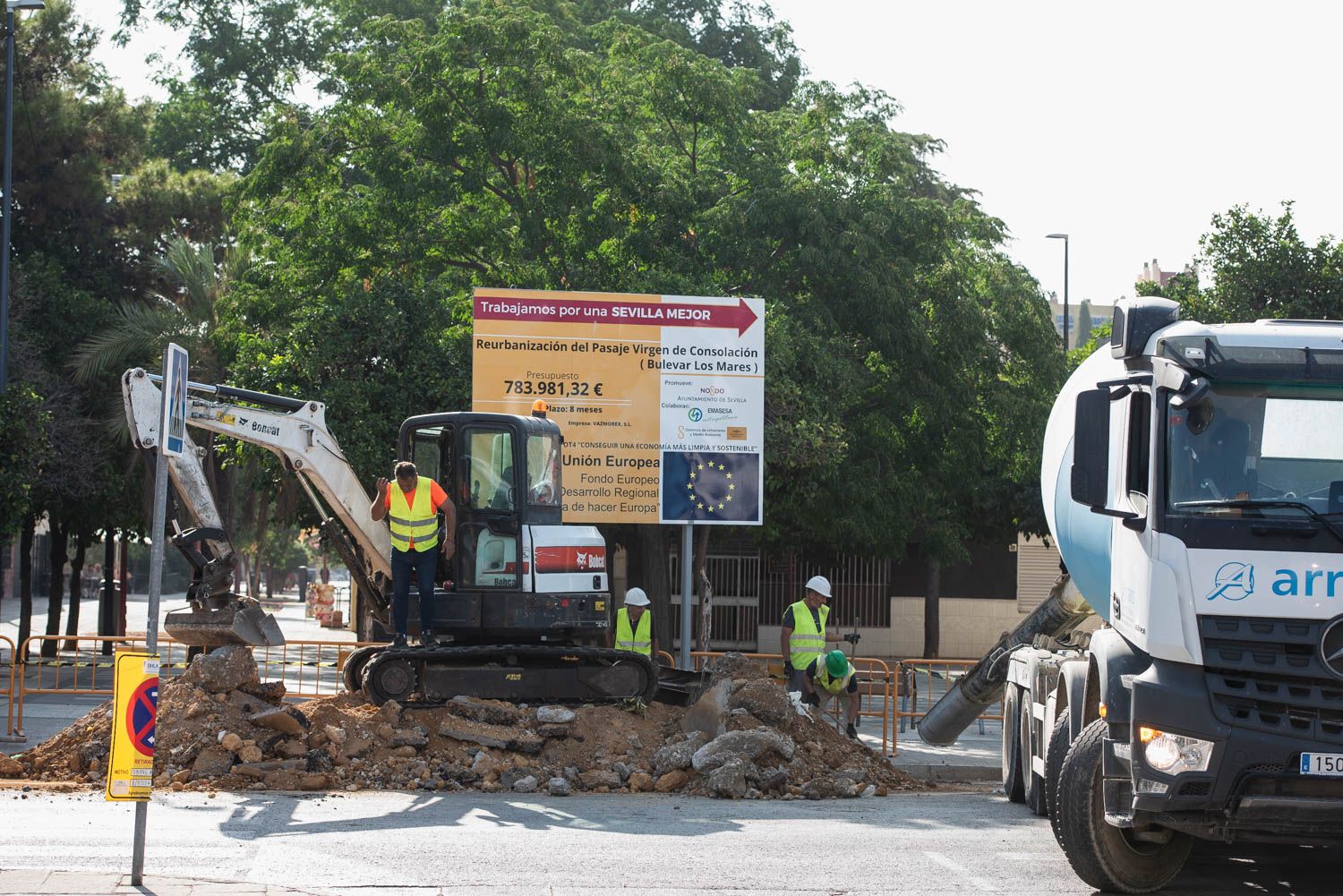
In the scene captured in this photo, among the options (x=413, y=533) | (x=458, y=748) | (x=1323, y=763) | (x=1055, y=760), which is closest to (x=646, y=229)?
(x=413, y=533)

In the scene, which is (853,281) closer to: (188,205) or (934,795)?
(934,795)

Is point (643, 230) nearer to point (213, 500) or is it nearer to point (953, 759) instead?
point (953, 759)

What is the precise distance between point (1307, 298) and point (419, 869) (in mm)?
21983

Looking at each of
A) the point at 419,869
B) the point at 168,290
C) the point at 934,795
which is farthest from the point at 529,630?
the point at 168,290

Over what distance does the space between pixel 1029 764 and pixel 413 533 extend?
19.2 feet

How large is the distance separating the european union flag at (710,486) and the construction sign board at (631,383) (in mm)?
19

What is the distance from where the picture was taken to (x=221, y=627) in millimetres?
14039

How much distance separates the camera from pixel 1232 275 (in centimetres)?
2711

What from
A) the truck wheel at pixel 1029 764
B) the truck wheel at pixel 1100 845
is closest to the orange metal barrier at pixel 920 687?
the truck wheel at pixel 1029 764

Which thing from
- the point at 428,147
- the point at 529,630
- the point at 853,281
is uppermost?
the point at 428,147

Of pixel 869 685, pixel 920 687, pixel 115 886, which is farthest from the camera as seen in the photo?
pixel 920 687

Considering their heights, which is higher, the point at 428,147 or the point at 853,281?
the point at 428,147

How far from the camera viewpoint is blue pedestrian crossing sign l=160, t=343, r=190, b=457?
9266 millimetres

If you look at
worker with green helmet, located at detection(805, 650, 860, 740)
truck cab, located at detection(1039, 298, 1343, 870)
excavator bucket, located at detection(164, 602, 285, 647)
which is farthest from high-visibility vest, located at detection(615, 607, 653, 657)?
truck cab, located at detection(1039, 298, 1343, 870)
